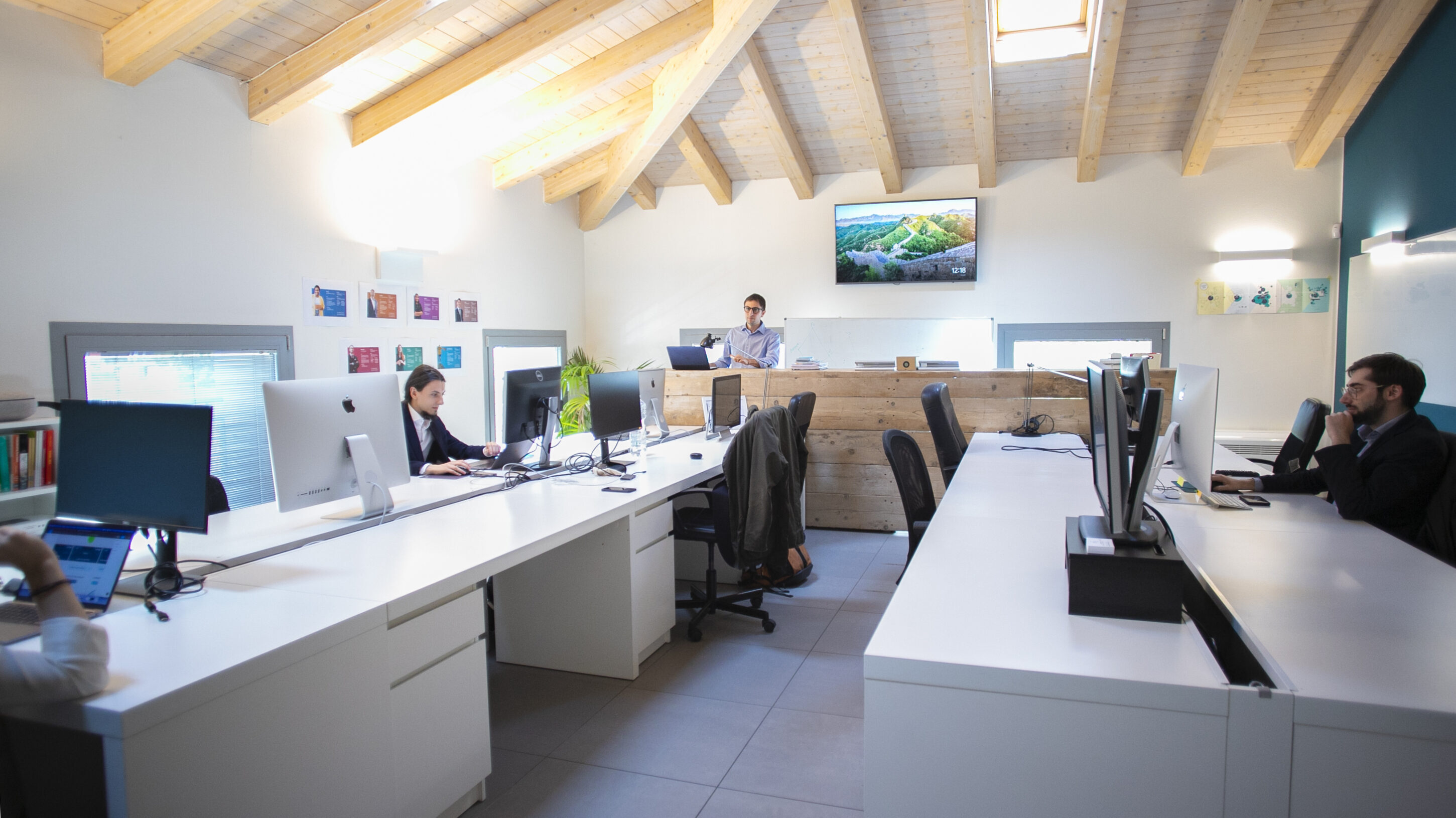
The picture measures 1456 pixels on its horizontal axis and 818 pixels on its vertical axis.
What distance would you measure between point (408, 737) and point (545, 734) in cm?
78

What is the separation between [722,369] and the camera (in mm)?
5883

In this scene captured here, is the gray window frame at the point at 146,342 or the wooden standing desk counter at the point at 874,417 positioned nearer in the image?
the gray window frame at the point at 146,342

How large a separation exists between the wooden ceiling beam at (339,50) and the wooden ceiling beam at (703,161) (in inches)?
107

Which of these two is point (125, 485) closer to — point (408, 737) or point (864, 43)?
point (408, 737)

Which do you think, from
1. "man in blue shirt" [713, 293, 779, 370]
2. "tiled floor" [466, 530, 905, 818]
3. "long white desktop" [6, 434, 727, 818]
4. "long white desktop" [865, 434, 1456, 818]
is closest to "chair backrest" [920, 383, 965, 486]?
"tiled floor" [466, 530, 905, 818]

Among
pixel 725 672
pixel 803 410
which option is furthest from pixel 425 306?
pixel 725 672

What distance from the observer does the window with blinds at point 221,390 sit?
4012mm

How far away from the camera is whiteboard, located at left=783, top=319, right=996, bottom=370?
742cm

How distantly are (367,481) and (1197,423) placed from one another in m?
2.77

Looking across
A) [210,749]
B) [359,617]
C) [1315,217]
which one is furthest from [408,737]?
[1315,217]

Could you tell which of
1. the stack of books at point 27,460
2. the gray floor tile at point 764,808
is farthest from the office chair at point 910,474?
the stack of books at point 27,460

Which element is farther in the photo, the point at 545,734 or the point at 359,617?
the point at 545,734

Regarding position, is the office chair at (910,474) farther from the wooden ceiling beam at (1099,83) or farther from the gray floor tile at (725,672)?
the wooden ceiling beam at (1099,83)

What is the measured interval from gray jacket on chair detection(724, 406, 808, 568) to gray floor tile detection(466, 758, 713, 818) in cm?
121
